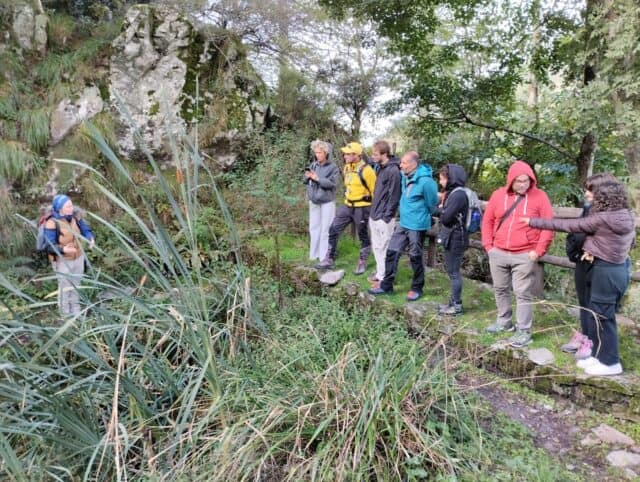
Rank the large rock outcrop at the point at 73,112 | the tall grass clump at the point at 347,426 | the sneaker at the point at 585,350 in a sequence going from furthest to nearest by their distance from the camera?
the large rock outcrop at the point at 73,112 < the sneaker at the point at 585,350 < the tall grass clump at the point at 347,426

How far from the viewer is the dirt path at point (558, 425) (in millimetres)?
2670

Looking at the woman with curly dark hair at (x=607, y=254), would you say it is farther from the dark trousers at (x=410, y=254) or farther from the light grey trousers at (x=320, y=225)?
the light grey trousers at (x=320, y=225)

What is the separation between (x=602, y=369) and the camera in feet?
10.6

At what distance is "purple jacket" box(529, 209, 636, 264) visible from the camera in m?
3.12

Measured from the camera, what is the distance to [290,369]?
2697mm

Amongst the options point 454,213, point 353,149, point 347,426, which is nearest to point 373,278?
point 454,213

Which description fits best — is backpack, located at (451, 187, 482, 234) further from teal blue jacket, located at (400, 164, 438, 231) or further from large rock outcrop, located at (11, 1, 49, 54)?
large rock outcrop, located at (11, 1, 49, 54)

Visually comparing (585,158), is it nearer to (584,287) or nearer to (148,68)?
(584,287)

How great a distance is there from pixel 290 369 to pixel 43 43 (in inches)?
375

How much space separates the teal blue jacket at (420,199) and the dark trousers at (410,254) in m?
0.11

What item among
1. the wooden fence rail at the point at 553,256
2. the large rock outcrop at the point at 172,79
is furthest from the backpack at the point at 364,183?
the large rock outcrop at the point at 172,79

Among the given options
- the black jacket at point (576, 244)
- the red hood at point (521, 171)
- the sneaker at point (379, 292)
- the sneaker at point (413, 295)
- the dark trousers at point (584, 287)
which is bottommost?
the sneaker at point (379, 292)

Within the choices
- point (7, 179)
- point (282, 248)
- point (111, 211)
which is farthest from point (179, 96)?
point (282, 248)

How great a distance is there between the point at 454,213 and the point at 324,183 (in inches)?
71.0
